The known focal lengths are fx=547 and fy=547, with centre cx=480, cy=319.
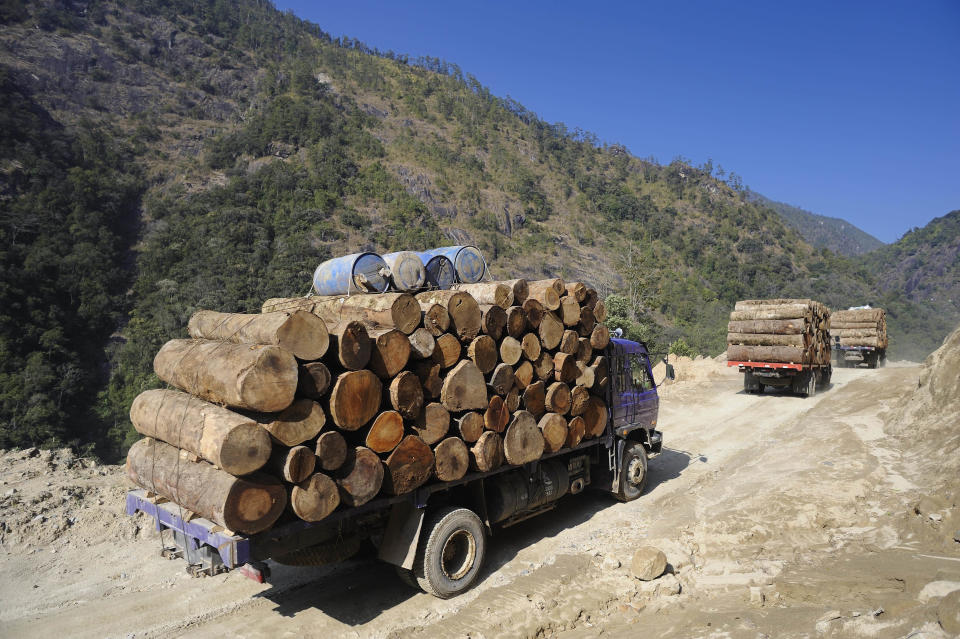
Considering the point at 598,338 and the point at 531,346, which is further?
the point at 598,338

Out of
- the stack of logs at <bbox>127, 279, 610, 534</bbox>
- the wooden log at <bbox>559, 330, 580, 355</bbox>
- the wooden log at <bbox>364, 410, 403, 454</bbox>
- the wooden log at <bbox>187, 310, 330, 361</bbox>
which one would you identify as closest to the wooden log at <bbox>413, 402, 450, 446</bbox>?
the stack of logs at <bbox>127, 279, 610, 534</bbox>

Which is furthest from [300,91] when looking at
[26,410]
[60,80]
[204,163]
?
[26,410]

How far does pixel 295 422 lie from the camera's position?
444cm

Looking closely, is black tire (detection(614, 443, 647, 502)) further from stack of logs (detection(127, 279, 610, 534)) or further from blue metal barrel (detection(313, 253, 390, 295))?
blue metal barrel (detection(313, 253, 390, 295))

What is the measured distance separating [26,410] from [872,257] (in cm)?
16188

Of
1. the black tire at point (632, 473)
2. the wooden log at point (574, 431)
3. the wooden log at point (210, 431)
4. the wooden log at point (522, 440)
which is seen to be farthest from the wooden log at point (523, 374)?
the wooden log at point (210, 431)

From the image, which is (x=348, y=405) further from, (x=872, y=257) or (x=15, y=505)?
(x=872, y=257)

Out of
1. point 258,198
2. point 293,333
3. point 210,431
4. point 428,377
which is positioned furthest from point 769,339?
point 258,198

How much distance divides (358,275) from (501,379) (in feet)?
8.08

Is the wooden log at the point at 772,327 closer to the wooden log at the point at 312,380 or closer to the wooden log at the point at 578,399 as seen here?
the wooden log at the point at 578,399

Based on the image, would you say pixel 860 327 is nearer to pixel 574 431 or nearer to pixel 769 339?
pixel 769 339

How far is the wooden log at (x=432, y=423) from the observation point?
554 cm

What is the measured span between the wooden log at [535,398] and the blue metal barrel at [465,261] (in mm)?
2271

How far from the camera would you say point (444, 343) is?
5.82 meters
